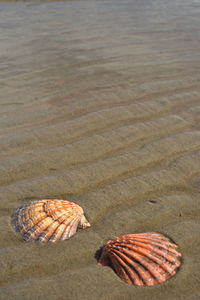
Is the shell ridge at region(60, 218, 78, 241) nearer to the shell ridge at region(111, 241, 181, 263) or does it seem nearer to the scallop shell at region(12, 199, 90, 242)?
the scallop shell at region(12, 199, 90, 242)

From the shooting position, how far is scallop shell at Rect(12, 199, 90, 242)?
2197mm

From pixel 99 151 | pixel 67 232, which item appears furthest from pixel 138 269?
pixel 99 151

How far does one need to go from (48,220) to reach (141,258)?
579 millimetres

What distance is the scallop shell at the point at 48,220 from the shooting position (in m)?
2.20

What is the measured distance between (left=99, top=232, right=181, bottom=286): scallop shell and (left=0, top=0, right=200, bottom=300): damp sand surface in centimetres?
4

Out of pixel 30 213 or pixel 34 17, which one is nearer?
pixel 30 213

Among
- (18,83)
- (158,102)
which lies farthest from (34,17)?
(158,102)

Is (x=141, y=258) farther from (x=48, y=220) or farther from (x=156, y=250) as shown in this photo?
(x=48, y=220)

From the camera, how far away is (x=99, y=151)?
3.05 m

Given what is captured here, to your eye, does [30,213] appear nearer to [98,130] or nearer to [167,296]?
[167,296]

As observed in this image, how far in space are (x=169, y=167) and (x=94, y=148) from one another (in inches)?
23.7

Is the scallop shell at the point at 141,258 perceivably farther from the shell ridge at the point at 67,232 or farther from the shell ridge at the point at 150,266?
the shell ridge at the point at 67,232

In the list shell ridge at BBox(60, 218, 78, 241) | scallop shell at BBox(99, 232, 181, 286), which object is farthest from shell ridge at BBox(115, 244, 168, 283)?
shell ridge at BBox(60, 218, 78, 241)

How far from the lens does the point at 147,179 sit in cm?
271
